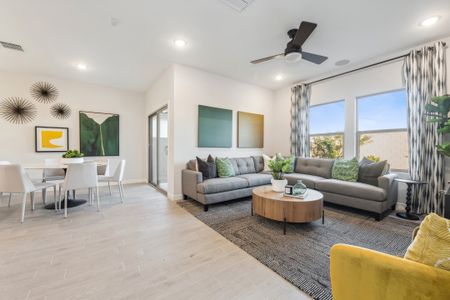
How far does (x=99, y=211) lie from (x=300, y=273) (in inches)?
124

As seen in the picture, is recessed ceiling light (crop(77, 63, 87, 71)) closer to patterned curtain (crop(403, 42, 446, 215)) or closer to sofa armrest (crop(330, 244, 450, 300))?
sofa armrest (crop(330, 244, 450, 300))

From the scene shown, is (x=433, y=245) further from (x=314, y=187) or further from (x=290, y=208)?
(x=314, y=187)

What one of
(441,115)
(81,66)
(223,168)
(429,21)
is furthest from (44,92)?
(441,115)

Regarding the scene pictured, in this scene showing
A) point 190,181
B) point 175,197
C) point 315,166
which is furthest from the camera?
point 315,166

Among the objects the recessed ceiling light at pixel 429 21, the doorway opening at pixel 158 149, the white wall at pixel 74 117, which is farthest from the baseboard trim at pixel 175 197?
the recessed ceiling light at pixel 429 21

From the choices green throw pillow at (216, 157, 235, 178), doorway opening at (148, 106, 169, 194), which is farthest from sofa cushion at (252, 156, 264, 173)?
doorway opening at (148, 106, 169, 194)

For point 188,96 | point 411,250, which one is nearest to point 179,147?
point 188,96

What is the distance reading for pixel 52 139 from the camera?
457 centimetres

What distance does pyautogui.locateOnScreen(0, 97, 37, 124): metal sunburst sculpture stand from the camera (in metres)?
4.14

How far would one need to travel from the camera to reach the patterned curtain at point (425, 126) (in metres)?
2.93

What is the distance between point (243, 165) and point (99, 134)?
3.96 m

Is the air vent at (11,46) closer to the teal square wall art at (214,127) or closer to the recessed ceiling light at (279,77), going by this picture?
the teal square wall art at (214,127)

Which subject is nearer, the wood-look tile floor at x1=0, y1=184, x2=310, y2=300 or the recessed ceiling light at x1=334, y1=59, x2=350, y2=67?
the wood-look tile floor at x1=0, y1=184, x2=310, y2=300

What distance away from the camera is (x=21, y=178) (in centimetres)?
272
